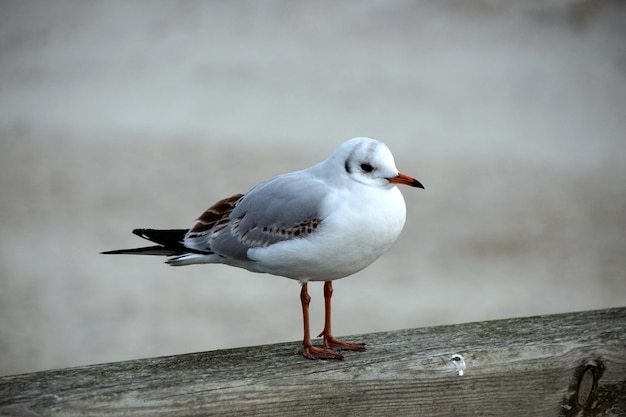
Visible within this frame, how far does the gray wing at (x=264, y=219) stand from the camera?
2.10m

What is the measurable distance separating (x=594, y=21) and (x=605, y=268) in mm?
5549

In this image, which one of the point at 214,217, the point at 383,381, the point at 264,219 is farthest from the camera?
the point at 214,217

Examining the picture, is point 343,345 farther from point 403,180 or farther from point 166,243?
point 166,243

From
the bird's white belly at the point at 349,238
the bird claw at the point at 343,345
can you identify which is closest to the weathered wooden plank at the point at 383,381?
the bird claw at the point at 343,345

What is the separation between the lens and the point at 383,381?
1787 millimetres

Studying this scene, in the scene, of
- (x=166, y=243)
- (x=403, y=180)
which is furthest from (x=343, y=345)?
(x=166, y=243)

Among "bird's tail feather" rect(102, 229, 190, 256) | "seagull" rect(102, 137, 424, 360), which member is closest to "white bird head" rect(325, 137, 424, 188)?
"seagull" rect(102, 137, 424, 360)

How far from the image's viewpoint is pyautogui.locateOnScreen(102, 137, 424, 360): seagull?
1992 millimetres

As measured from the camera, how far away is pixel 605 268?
244 inches

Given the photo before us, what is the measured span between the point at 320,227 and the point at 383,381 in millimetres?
397

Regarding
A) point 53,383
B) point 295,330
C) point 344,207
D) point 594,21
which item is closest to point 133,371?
point 53,383

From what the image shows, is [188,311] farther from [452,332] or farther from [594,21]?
[594,21]

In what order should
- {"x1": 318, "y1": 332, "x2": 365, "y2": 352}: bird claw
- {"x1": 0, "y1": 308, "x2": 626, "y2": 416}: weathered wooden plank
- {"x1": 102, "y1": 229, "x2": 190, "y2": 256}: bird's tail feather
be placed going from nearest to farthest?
1. {"x1": 0, "y1": 308, "x2": 626, "y2": 416}: weathered wooden plank
2. {"x1": 318, "y1": 332, "x2": 365, "y2": 352}: bird claw
3. {"x1": 102, "y1": 229, "x2": 190, "y2": 256}: bird's tail feather

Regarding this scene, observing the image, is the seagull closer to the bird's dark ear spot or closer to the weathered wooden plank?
the bird's dark ear spot
